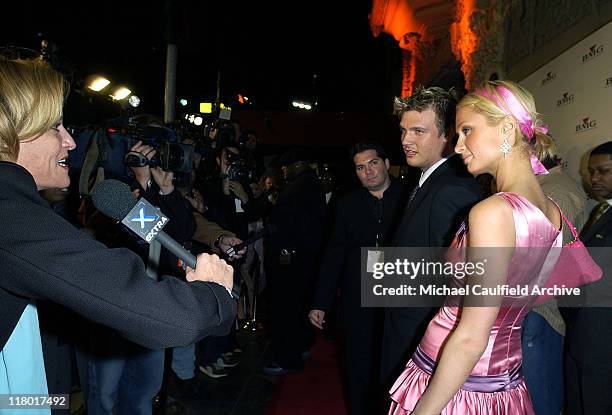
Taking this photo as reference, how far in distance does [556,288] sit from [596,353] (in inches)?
27.9

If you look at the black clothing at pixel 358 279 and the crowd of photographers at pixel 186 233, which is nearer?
the crowd of photographers at pixel 186 233

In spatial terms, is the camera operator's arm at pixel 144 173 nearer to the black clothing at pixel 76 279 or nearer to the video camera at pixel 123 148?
the video camera at pixel 123 148

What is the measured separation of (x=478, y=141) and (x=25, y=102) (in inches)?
53.8

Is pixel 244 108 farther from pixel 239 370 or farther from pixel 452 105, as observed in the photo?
pixel 452 105

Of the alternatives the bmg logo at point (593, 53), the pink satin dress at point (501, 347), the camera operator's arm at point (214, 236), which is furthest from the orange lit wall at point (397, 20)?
the pink satin dress at point (501, 347)

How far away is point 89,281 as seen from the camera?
37.4 inches

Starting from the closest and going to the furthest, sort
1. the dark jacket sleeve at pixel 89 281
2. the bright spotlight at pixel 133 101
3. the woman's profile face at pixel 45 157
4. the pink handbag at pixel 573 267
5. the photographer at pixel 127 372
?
the dark jacket sleeve at pixel 89 281
the woman's profile face at pixel 45 157
the pink handbag at pixel 573 267
the photographer at pixel 127 372
the bright spotlight at pixel 133 101

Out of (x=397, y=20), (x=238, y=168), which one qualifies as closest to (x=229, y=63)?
(x=397, y=20)

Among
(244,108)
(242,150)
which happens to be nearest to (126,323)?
(242,150)

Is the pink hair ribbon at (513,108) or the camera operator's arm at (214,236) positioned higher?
the pink hair ribbon at (513,108)

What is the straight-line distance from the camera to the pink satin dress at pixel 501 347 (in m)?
1.34

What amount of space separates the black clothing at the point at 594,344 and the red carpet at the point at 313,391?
1699 millimetres

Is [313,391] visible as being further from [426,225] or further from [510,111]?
[510,111]

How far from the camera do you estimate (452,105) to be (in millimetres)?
2252
